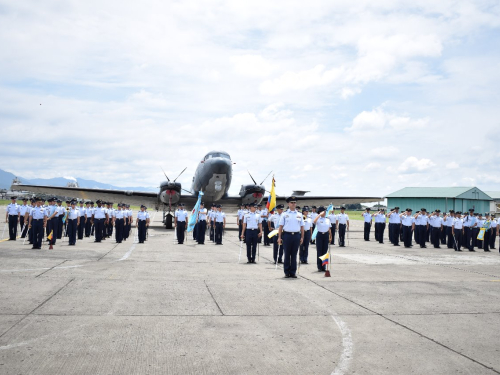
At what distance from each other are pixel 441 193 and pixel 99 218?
5305 cm

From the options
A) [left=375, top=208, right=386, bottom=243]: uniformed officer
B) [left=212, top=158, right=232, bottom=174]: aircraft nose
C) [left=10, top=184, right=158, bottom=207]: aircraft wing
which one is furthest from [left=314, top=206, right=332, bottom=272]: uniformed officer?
[left=10, top=184, right=158, bottom=207]: aircraft wing

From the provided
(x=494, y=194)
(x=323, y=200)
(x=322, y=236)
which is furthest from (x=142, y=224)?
(x=494, y=194)

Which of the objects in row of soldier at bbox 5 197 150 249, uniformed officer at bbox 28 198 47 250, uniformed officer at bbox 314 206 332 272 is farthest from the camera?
row of soldier at bbox 5 197 150 249

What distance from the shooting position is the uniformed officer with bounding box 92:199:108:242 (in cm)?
1683

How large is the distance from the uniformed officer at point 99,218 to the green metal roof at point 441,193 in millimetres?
50577

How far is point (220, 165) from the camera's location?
81.7 ft

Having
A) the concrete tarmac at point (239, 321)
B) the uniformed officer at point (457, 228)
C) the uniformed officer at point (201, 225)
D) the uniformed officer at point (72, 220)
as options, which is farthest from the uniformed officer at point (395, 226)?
the uniformed officer at point (72, 220)

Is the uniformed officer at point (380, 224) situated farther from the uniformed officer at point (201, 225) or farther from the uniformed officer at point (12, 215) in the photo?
the uniformed officer at point (12, 215)

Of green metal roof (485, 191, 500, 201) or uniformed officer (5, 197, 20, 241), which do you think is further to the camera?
green metal roof (485, 191, 500, 201)

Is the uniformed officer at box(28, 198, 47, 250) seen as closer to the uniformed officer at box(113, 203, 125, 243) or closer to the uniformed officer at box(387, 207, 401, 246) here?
the uniformed officer at box(113, 203, 125, 243)

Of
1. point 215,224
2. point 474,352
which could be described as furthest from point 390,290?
point 215,224

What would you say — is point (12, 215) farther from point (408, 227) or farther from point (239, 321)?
point (408, 227)

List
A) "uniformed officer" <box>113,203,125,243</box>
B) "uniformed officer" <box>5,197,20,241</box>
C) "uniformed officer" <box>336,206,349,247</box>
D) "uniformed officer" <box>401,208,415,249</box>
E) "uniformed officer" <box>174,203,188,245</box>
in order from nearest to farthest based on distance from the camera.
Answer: "uniformed officer" <box>5,197,20,241</box>
"uniformed officer" <box>113,203,125,243</box>
"uniformed officer" <box>174,203,188,245</box>
"uniformed officer" <box>336,206,349,247</box>
"uniformed officer" <box>401,208,415,249</box>

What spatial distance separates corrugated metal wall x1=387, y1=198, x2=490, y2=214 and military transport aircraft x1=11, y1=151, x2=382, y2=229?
1221 inches
